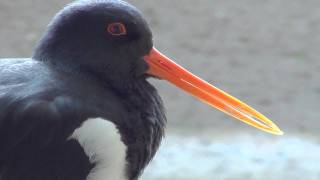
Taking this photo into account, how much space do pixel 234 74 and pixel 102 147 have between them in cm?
296

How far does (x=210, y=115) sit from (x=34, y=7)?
1.71 m

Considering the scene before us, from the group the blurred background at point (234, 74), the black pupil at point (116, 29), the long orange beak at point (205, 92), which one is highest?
the black pupil at point (116, 29)

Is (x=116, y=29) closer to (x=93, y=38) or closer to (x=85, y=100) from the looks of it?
(x=93, y=38)

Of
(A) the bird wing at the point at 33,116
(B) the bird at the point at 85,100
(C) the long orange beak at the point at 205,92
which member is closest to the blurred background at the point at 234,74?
(C) the long orange beak at the point at 205,92

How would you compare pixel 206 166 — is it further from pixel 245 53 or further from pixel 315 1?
pixel 315 1

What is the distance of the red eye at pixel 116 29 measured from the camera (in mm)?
1977

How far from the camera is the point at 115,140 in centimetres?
189

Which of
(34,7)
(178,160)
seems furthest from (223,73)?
(34,7)

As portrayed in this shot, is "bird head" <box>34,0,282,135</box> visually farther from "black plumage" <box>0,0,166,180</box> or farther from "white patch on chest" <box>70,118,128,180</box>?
"white patch on chest" <box>70,118,128,180</box>

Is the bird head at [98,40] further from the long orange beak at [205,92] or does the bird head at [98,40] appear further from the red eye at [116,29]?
the long orange beak at [205,92]

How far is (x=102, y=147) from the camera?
1876mm

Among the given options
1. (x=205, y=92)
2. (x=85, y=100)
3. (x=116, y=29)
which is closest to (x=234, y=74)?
(x=205, y=92)

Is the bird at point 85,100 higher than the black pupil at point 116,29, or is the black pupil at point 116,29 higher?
the black pupil at point 116,29

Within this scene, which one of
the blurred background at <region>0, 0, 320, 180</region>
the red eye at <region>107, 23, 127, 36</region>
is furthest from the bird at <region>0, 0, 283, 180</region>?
the blurred background at <region>0, 0, 320, 180</region>
